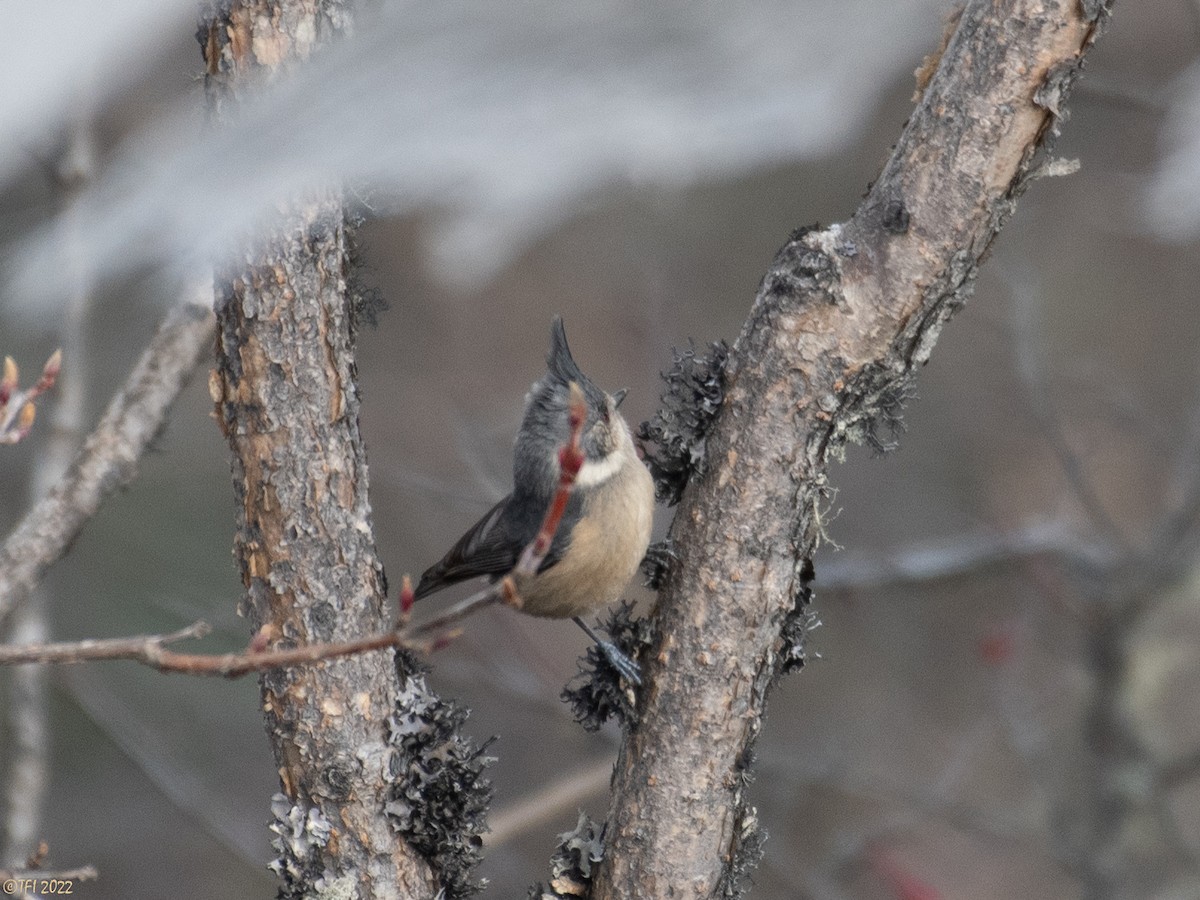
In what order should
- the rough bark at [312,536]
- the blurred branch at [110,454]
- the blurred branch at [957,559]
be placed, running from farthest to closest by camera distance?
the blurred branch at [957,559] < the blurred branch at [110,454] < the rough bark at [312,536]

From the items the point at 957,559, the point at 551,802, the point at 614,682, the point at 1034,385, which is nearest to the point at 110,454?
the point at 614,682

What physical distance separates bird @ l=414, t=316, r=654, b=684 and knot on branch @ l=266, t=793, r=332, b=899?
0.76 m

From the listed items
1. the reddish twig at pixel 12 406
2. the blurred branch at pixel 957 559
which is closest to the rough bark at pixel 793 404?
the reddish twig at pixel 12 406

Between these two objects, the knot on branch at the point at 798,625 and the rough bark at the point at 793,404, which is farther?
the knot on branch at the point at 798,625

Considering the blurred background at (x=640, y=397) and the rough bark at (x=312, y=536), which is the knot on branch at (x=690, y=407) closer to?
the blurred background at (x=640, y=397)

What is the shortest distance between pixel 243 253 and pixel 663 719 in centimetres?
91

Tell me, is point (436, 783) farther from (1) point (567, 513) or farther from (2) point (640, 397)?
(2) point (640, 397)

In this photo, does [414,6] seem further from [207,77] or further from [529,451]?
[529,451]

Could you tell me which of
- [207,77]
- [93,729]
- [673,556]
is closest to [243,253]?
[207,77]

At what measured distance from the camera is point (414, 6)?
2.80 feet

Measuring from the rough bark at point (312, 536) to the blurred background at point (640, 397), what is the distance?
0.19m

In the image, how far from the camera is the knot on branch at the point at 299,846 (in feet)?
5.88

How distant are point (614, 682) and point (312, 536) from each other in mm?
514

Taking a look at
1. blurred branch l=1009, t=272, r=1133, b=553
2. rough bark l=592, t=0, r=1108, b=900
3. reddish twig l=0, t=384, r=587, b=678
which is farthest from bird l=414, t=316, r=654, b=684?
blurred branch l=1009, t=272, r=1133, b=553
